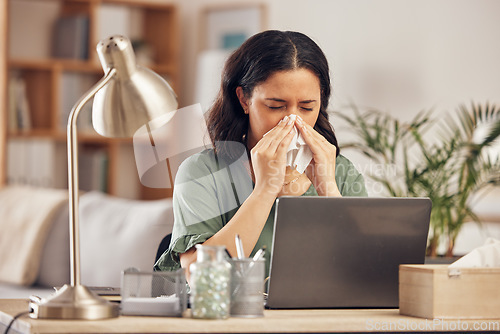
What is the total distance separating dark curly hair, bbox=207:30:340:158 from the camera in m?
1.63

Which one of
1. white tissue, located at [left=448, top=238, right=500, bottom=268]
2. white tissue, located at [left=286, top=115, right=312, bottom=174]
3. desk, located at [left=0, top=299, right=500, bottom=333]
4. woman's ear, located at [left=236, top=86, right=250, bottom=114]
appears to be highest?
woman's ear, located at [left=236, top=86, right=250, bottom=114]

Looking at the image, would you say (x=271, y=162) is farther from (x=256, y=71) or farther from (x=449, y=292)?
(x=449, y=292)

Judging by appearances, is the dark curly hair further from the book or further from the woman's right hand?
the book

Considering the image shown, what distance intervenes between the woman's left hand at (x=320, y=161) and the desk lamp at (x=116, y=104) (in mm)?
342

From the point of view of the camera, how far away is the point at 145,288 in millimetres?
1195

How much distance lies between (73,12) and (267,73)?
3095mm

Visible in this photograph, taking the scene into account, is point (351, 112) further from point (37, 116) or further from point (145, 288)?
point (145, 288)

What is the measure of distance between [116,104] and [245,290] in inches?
15.3

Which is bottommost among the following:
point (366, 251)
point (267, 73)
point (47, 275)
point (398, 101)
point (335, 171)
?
point (47, 275)

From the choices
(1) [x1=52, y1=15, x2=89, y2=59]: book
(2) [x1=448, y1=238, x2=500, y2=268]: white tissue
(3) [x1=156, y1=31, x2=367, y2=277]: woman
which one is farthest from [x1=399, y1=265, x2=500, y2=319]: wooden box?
(1) [x1=52, y1=15, x2=89, y2=59]: book

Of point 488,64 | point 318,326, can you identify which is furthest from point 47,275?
point 318,326

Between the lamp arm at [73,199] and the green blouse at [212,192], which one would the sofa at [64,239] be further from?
the lamp arm at [73,199]

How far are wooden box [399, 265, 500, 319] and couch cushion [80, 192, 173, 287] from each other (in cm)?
152

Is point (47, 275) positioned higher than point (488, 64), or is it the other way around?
point (488, 64)
